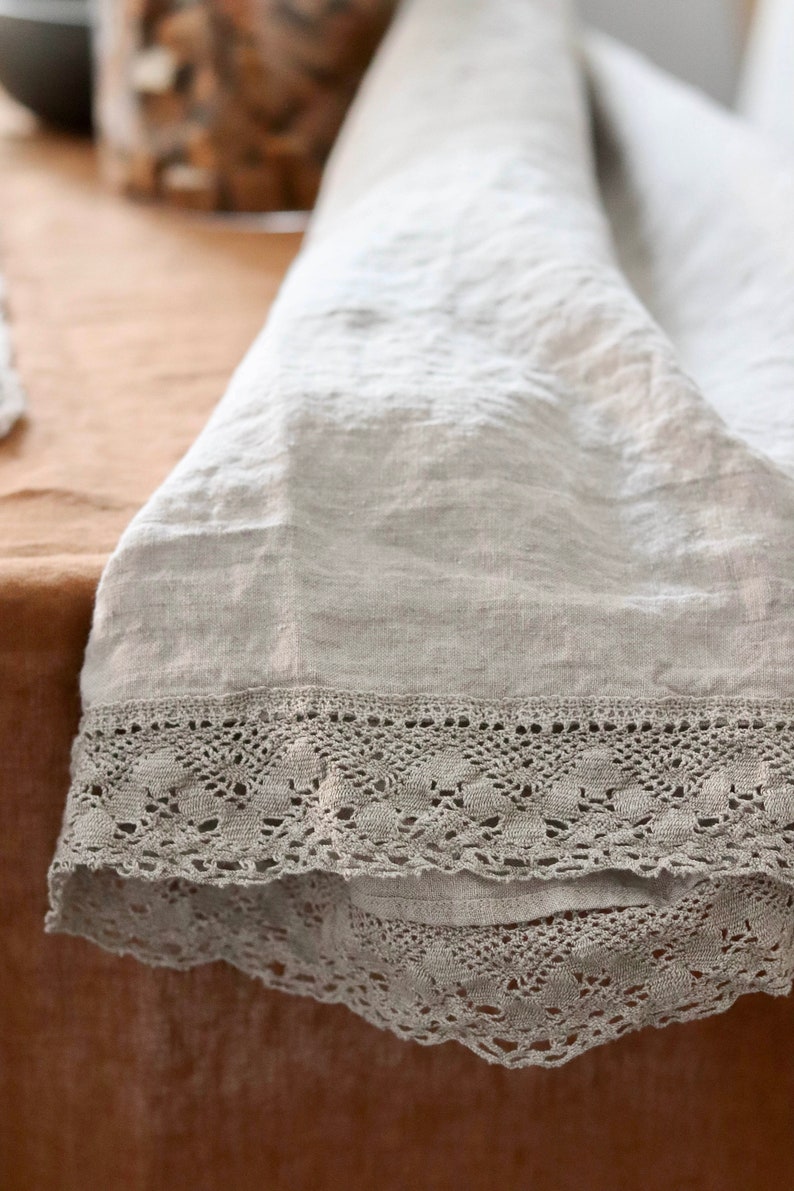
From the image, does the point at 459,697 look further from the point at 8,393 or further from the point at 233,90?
the point at 233,90

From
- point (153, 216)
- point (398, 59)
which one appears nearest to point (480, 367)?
point (398, 59)

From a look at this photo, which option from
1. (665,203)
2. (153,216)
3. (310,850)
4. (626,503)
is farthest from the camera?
→ (153,216)

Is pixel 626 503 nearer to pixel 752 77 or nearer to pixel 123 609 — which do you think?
pixel 123 609

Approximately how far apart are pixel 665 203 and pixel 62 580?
755 millimetres

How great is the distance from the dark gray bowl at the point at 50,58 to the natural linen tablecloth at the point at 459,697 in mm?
1009

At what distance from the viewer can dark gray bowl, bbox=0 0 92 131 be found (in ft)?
4.52

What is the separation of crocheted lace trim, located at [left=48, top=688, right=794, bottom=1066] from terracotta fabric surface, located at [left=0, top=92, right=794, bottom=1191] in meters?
0.10

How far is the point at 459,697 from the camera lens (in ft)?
1.65

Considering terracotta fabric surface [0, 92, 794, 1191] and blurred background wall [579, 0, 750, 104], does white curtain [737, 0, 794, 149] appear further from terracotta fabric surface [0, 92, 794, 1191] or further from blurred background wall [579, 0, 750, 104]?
terracotta fabric surface [0, 92, 794, 1191]

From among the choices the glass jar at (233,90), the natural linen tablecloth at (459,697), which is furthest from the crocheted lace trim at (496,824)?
the glass jar at (233,90)

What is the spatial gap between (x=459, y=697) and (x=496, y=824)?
60 mm

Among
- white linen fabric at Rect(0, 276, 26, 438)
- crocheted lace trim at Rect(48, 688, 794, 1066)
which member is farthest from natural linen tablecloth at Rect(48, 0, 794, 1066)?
white linen fabric at Rect(0, 276, 26, 438)

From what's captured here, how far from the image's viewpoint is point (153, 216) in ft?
3.98

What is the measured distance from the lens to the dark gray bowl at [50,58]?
1.38 m
